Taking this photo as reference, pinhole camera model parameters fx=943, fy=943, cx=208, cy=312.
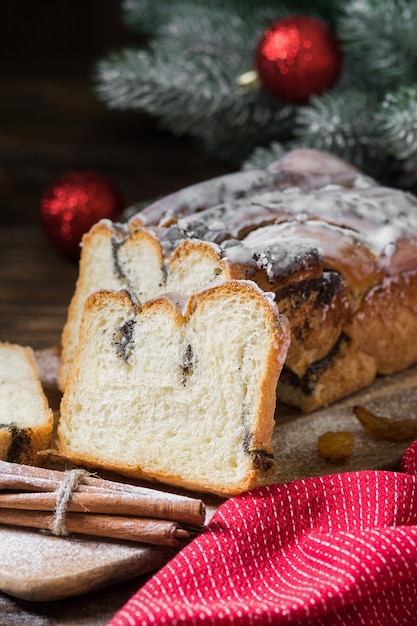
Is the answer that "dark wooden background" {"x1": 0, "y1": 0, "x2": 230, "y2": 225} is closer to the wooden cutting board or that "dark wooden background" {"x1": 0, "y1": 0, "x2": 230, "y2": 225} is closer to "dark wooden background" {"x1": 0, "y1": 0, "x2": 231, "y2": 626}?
"dark wooden background" {"x1": 0, "y1": 0, "x2": 231, "y2": 626}

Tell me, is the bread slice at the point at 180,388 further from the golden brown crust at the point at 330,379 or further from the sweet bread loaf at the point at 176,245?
the golden brown crust at the point at 330,379

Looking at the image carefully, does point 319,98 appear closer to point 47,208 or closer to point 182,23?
point 182,23

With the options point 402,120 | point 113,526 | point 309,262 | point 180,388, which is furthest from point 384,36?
point 113,526

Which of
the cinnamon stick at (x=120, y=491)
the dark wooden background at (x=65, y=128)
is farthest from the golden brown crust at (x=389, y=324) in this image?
the dark wooden background at (x=65, y=128)

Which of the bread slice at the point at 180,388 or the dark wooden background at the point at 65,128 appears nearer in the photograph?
the bread slice at the point at 180,388

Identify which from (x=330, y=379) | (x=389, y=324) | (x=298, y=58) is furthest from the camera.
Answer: (x=298, y=58)

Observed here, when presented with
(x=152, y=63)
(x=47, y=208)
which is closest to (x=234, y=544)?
(x=47, y=208)

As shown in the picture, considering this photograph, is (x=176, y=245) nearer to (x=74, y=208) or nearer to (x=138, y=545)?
(x=138, y=545)
